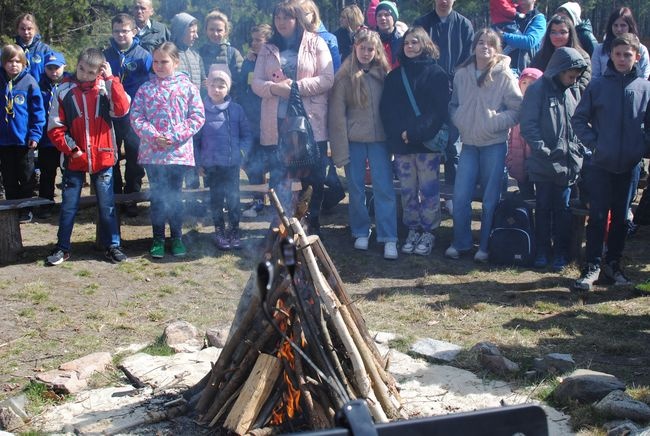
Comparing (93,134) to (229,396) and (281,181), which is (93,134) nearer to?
(281,181)

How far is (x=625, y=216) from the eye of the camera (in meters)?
6.85

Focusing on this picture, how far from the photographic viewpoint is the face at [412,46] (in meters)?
7.50

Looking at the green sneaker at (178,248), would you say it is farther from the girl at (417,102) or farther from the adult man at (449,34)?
the adult man at (449,34)

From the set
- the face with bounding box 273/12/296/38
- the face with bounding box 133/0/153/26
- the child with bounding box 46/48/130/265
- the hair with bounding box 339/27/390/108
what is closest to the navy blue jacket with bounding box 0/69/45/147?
the child with bounding box 46/48/130/265

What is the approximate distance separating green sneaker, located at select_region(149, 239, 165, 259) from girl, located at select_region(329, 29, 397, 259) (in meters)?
1.88

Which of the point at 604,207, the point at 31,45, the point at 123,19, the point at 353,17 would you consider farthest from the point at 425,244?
the point at 31,45

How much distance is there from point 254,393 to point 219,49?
540 cm

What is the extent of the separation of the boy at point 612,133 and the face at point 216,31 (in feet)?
12.7

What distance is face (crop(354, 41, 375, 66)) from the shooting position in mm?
7558

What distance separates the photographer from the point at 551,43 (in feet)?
25.0

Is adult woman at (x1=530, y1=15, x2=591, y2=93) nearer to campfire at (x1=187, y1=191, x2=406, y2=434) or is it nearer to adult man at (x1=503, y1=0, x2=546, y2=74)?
adult man at (x1=503, y1=0, x2=546, y2=74)

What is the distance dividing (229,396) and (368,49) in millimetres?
4317

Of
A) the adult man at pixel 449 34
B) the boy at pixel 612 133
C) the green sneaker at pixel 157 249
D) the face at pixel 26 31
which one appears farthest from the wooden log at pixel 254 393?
the face at pixel 26 31

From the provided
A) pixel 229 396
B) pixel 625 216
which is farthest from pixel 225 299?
pixel 625 216
